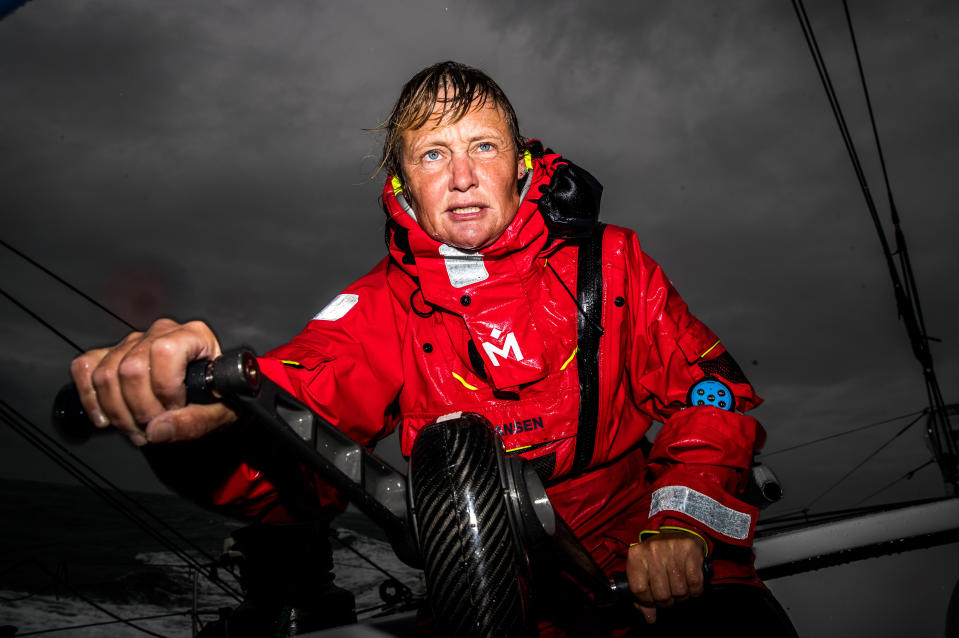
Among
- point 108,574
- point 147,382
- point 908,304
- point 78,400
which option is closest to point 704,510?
point 147,382

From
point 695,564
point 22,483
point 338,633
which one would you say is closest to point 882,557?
point 695,564

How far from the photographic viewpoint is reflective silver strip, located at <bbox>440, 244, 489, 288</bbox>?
1.98 metres

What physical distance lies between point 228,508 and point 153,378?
0.76m

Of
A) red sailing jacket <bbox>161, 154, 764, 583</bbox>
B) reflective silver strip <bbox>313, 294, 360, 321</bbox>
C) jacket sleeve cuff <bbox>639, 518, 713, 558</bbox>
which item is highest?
reflective silver strip <bbox>313, 294, 360, 321</bbox>

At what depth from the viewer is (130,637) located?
1321 centimetres

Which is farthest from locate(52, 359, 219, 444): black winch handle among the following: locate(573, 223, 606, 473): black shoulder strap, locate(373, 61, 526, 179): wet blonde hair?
locate(373, 61, 526, 179): wet blonde hair

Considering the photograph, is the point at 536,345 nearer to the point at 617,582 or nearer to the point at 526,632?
the point at 617,582

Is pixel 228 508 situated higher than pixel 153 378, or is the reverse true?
pixel 153 378

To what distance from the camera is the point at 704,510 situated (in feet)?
4.81

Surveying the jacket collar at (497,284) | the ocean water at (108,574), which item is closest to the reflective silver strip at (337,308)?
the jacket collar at (497,284)

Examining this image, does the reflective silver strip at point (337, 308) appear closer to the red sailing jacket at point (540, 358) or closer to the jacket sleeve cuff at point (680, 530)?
the red sailing jacket at point (540, 358)

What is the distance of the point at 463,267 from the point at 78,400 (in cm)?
122

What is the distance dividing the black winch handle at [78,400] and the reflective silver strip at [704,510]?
1.11 metres

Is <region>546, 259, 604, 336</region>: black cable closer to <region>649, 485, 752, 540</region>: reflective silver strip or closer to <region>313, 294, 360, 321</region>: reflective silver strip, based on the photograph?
<region>649, 485, 752, 540</region>: reflective silver strip
